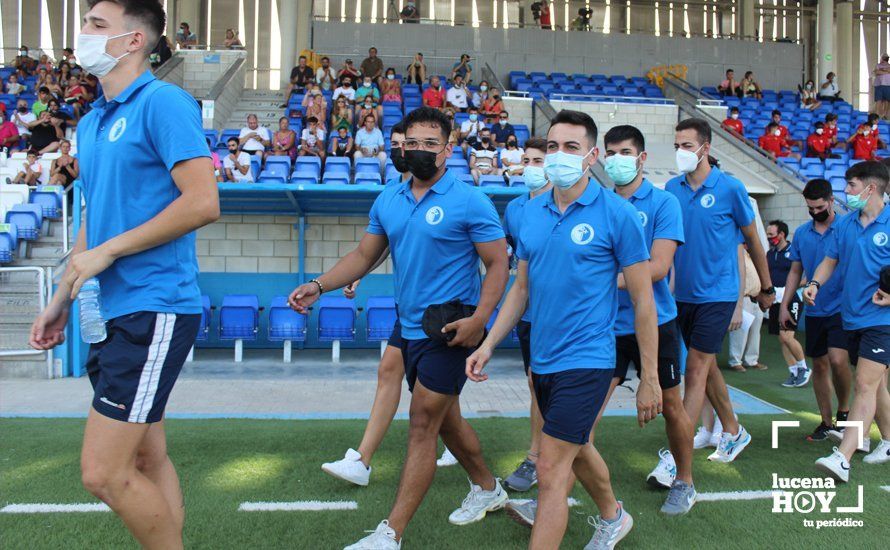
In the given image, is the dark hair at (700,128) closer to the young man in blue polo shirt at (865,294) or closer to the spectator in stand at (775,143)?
the young man in blue polo shirt at (865,294)

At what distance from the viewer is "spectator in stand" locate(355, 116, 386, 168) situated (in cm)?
1316

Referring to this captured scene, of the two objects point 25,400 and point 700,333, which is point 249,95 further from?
point 700,333

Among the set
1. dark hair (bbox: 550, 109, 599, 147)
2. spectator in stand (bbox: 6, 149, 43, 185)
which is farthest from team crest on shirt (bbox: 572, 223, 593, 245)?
spectator in stand (bbox: 6, 149, 43, 185)

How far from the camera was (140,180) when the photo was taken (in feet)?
8.28

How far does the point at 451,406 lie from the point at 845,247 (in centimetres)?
345

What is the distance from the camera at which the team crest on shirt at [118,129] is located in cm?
251

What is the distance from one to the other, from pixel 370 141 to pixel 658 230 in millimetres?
9918

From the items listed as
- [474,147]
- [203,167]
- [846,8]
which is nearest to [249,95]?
[474,147]

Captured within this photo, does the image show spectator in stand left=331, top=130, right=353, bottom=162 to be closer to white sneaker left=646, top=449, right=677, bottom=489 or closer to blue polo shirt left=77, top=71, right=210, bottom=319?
white sneaker left=646, top=449, right=677, bottom=489

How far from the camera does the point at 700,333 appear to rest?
483 cm

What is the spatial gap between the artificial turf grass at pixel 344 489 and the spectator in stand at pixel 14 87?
1489cm

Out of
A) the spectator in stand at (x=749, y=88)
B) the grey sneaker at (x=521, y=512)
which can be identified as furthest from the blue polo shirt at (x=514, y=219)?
the spectator in stand at (x=749, y=88)

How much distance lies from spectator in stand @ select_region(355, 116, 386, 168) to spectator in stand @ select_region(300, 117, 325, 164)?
648mm

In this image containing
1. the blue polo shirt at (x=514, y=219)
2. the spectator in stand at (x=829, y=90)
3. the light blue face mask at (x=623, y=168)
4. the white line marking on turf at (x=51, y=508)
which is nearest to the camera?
the white line marking on turf at (x=51, y=508)
